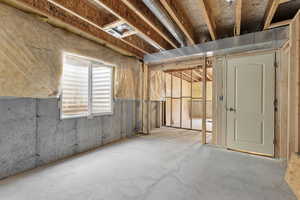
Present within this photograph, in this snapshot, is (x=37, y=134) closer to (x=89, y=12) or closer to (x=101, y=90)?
(x=101, y=90)

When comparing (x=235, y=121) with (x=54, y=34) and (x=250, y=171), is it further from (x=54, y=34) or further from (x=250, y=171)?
(x=54, y=34)

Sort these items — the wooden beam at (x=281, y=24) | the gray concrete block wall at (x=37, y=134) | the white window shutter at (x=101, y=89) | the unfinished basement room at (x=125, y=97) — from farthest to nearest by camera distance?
1. the white window shutter at (x=101, y=89)
2. the wooden beam at (x=281, y=24)
3. the gray concrete block wall at (x=37, y=134)
4. the unfinished basement room at (x=125, y=97)

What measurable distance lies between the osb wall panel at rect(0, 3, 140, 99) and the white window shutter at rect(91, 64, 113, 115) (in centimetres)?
55

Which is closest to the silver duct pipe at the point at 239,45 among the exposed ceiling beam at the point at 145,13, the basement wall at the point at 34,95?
the exposed ceiling beam at the point at 145,13

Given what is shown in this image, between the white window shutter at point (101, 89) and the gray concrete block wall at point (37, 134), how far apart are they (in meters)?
0.31

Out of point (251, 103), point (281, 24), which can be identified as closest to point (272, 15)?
point (281, 24)

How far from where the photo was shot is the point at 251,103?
2.94 metres

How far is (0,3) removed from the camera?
1854mm

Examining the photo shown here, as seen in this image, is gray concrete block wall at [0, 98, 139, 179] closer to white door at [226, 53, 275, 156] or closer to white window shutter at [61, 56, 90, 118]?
white window shutter at [61, 56, 90, 118]

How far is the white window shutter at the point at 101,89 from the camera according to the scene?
10.7 ft

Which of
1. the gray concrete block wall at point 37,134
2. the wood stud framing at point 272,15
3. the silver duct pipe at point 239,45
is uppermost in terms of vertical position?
the wood stud framing at point 272,15

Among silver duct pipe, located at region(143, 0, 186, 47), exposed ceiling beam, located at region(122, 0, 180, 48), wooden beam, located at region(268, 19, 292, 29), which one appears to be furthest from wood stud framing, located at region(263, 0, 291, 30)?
exposed ceiling beam, located at region(122, 0, 180, 48)

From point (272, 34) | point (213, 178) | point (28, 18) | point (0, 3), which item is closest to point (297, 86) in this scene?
point (272, 34)

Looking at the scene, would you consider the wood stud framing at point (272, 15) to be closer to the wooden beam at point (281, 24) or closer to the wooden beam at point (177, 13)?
the wooden beam at point (281, 24)
